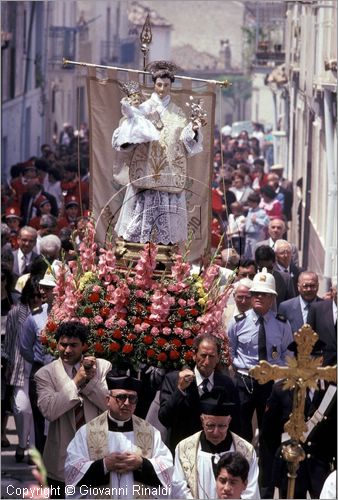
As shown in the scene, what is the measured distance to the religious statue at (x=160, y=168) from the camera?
38.4ft

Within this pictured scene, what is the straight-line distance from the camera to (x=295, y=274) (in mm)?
14898

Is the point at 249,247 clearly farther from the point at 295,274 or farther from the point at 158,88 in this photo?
the point at 158,88

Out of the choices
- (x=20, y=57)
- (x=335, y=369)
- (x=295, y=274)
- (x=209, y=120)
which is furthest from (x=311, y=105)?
(x=335, y=369)

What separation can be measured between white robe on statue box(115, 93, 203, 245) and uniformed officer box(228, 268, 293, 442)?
0.68 m

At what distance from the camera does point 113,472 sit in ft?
29.2

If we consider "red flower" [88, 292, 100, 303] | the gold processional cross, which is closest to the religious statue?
"red flower" [88, 292, 100, 303]

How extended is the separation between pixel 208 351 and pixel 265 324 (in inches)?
64.1

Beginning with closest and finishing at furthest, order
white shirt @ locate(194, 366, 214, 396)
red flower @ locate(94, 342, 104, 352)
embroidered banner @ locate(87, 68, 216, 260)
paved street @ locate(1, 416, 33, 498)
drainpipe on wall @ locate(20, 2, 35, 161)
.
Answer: white shirt @ locate(194, 366, 214, 396) < red flower @ locate(94, 342, 104, 352) < paved street @ locate(1, 416, 33, 498) < embroidered banner @ locate(87, 68, 216, 260) < drainpipe on wall @ locate(20, 2, 35, 161)

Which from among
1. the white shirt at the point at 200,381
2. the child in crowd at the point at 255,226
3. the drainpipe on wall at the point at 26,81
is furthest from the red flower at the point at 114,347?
the drainpipe on wall at the point at 26,81

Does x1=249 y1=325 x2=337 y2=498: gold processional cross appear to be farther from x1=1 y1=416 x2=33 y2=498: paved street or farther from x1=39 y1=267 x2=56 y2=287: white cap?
x1=39 y1=267 x2=56 y2=287: white cap

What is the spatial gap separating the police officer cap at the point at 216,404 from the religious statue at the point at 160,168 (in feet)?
6.80

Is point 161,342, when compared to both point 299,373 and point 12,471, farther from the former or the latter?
point 299,373

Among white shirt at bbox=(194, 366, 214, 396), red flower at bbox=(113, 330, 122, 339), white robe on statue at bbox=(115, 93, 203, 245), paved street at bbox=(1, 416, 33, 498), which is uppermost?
white robe on statue at bbox=(115, 93, 203, 245)

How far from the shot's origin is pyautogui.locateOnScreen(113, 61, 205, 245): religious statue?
11711 millimetres
